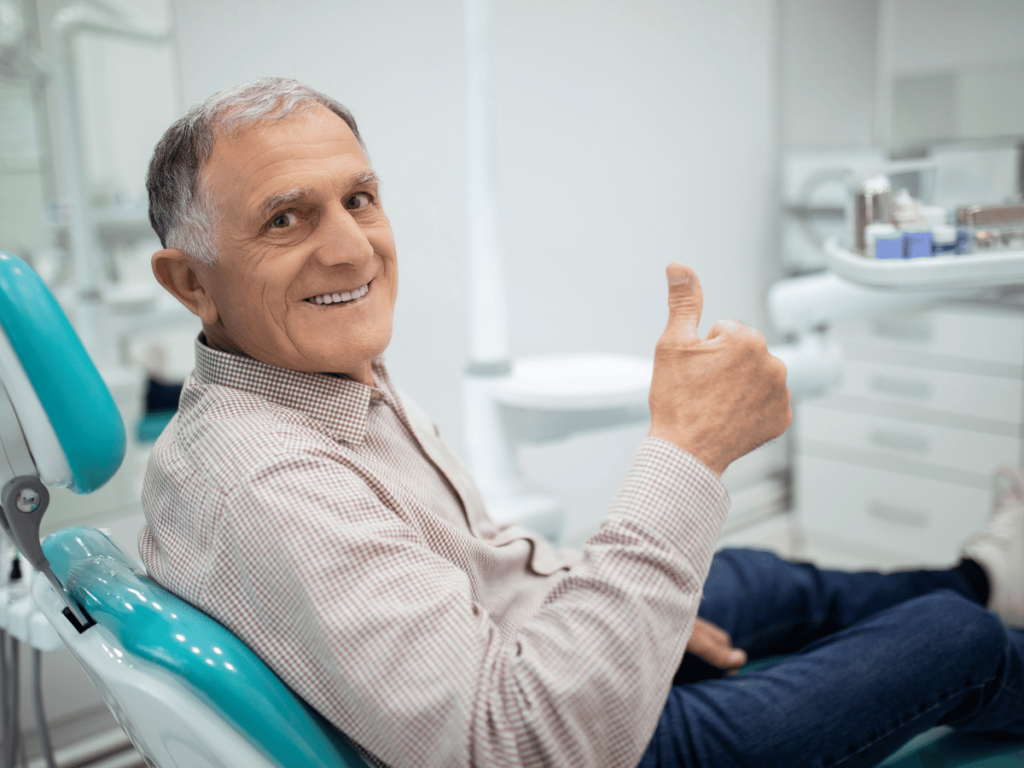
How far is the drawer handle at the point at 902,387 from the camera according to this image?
2.03 metres

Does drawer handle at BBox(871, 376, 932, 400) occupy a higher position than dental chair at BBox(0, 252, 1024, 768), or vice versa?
dental chair at BBox(0, 252, 1024, 768)

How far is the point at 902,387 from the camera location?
207cm

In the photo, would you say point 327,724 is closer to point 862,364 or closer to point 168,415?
point 168,415

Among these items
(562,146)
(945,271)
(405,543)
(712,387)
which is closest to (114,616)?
(405,543)

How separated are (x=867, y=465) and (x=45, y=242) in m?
1.98

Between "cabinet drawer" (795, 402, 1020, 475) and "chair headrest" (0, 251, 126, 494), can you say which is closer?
"chair headrest" (0, 251, 126, 494)

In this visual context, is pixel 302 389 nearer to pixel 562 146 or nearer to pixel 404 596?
pixel 404 596

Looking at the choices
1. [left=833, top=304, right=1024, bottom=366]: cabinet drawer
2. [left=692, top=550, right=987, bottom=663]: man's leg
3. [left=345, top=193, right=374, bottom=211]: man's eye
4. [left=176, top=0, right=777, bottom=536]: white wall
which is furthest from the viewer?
[left=833, top=304, right=1024, bottom=366]: cabinet drawer

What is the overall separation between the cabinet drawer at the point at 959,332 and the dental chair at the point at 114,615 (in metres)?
1.58

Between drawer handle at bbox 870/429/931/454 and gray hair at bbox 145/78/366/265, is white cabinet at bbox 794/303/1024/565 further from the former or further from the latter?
gray hair at bbox 145/78/366/265

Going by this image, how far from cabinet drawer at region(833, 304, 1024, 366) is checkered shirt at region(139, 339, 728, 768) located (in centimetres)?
135

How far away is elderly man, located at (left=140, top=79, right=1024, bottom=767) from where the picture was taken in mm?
605

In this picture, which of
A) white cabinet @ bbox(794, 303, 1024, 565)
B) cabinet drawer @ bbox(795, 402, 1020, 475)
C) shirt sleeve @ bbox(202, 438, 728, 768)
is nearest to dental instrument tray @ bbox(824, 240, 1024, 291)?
shirt sleeve @ bbox(202, 438, 728, 768)

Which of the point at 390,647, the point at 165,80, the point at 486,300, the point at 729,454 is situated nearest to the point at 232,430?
the point at 390,647
